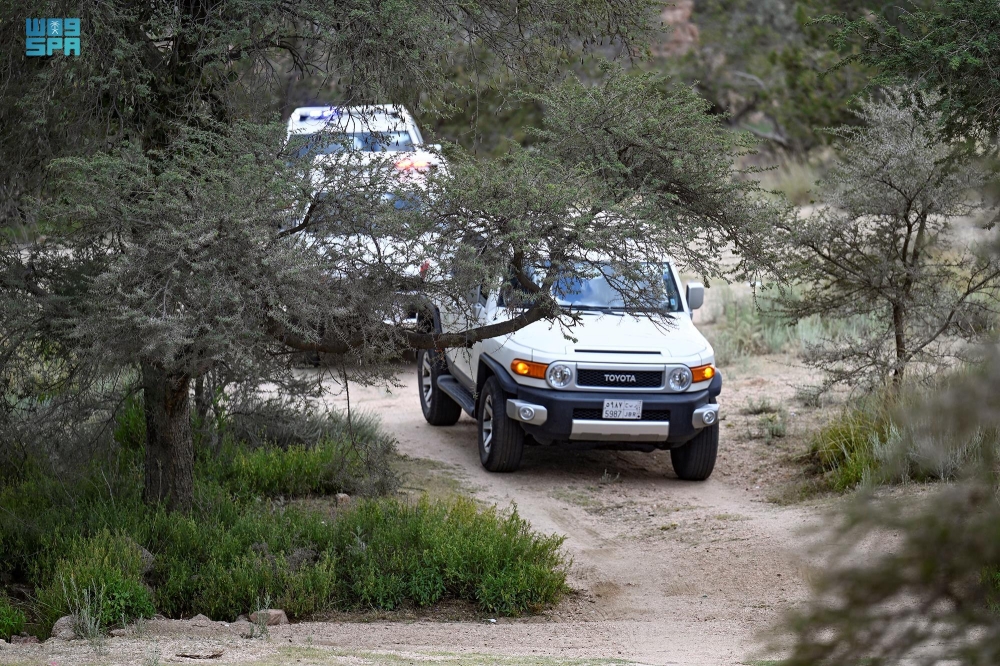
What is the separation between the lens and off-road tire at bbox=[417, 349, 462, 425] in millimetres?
12031

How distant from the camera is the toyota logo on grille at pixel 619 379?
32.1ft

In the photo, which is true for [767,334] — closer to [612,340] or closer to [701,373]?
[701,373]

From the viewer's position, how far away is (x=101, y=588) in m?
6.78

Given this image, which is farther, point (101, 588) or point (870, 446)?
point (870, 446)

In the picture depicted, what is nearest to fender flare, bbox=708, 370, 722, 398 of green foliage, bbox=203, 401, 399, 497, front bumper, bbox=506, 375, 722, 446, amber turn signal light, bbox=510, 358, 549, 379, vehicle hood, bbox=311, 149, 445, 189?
front bumper, bbox=506, 375, 722, 446

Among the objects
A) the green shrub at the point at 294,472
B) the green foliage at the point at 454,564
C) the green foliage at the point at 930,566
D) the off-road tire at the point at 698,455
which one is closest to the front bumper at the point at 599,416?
the off-road tire at the point at 698,455

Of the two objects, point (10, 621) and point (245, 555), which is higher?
point (245, 555)

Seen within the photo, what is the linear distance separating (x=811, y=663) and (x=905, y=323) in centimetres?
936

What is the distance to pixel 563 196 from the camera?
662 cm

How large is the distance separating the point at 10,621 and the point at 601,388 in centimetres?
497

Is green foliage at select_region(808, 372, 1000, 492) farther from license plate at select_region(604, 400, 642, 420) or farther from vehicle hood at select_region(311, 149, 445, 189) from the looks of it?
vehicle hood at select_region(311, 149, 445, 189)

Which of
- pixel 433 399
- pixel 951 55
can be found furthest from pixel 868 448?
pixel 433 399

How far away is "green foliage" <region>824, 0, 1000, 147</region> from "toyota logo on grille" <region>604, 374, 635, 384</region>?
3101 mm

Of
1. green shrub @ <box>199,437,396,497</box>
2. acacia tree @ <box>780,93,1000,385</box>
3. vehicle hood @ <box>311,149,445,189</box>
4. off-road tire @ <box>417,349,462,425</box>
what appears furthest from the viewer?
off-road tire @ <box>417,349,462,425</box>
